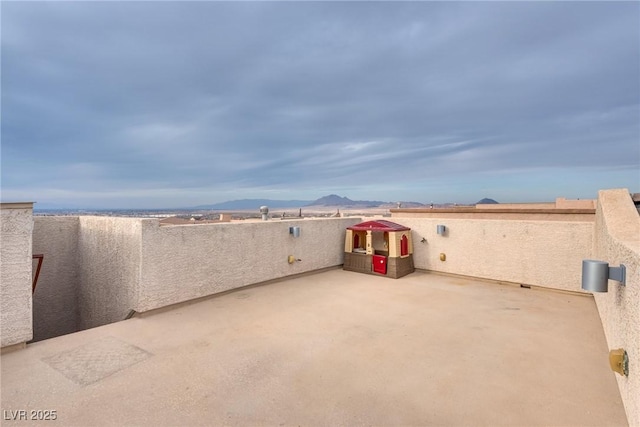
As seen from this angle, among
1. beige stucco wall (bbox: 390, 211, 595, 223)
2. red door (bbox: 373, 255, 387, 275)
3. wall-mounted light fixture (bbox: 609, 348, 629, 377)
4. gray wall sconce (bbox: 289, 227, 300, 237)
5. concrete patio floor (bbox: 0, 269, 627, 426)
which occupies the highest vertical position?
beige stucco wall (bbox: 390, 211, 595, 223)

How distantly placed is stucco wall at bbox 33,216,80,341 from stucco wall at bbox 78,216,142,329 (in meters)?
0.21

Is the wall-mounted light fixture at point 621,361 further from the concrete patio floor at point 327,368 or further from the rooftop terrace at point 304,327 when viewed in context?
the concrete patio floor at point 327,368

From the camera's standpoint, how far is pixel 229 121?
93.3ft

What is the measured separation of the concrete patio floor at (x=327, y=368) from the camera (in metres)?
2.86

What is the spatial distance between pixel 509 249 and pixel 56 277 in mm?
12705

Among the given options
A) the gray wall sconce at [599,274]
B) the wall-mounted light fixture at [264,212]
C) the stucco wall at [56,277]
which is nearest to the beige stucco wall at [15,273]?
the stucco wall at [56,277]

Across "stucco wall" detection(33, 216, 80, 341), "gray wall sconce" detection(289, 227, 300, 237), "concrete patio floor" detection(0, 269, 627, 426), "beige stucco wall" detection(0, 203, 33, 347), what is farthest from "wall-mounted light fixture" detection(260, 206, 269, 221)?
"beige stucco wall" detection(0, 203, 33, 347)

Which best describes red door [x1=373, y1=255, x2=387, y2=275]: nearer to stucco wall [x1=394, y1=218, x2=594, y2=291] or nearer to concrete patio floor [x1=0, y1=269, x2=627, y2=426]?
stucco wall [x1=394, y1=218, x2=594, y2=291]

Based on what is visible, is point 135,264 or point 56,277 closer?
point 135,264

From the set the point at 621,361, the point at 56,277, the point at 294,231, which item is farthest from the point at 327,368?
the point at 56,277

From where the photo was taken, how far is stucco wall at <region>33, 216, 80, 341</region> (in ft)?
23.7

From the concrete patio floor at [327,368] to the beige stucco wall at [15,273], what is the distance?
1.17ft

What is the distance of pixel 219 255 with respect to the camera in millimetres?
7191

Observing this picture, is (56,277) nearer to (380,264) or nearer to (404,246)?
(380,264)
